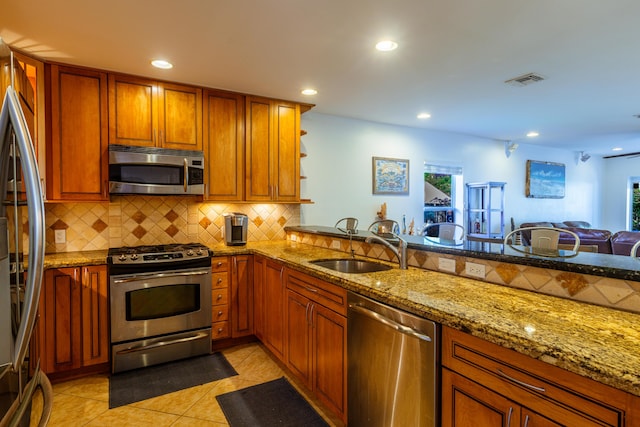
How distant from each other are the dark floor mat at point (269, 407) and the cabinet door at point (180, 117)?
2.15 meters

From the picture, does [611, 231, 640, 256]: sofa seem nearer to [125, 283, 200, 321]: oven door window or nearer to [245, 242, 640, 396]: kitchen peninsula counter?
[245, 242, 640, 396]: kitchen peninsula counter

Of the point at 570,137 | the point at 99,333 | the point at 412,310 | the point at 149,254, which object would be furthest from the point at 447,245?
the point at 570,137

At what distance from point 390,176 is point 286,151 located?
5.66 feet

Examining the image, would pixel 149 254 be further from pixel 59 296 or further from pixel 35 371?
pixel 35 371

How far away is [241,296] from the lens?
10.6 ft

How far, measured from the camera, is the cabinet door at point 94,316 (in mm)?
2646

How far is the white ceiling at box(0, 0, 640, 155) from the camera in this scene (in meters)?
1.97

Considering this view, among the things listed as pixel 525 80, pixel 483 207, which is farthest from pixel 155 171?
pixel 483 207

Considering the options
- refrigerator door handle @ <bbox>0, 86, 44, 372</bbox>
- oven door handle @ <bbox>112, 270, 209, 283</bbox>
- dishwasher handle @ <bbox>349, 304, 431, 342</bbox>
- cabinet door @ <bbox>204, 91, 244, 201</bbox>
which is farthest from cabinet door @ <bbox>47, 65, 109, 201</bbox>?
dishwasher handle @ <bbox>349, 304, 431, 342</bbox>

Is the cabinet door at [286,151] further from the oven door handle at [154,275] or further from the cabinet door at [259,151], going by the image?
the oven door handle at [154,275]

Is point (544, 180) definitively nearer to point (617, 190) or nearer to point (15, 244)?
point (617, 190)

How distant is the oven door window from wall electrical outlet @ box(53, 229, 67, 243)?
854mm

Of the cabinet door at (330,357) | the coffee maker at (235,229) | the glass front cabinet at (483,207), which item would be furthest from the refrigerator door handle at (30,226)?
the glass front cabinet at (483,207)

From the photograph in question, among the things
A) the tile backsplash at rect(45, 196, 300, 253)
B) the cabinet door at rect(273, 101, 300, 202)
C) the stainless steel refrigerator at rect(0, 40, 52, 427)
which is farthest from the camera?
the cabinet door at rect(273, 101, 300, 202)
